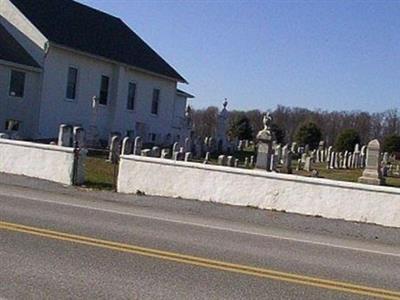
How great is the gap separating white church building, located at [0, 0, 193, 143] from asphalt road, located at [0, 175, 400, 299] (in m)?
21.9

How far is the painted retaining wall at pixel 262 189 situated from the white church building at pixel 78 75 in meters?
19.2

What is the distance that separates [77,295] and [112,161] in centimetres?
1967

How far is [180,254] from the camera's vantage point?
8.32 meters

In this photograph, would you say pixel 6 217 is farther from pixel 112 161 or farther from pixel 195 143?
pixel 195 143

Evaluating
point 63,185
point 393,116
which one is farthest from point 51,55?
point 393,116

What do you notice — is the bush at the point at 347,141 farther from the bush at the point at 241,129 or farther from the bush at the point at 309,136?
the bush at the point at 241,129

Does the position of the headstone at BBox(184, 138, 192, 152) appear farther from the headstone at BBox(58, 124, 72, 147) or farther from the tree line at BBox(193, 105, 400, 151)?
the tree line at BBox(193, 105, 400, 151)

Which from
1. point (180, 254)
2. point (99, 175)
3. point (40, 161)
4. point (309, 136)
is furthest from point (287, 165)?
point (309, 136)

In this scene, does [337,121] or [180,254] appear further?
[337,121]

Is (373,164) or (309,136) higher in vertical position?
(309,136)

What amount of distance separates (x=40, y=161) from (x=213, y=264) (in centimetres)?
1113

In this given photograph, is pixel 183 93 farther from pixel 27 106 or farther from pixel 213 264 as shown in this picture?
pixel 213 264

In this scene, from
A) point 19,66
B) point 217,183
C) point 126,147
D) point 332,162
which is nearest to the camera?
point 217,183

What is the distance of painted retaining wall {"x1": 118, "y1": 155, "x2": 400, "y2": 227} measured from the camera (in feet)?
46.9
